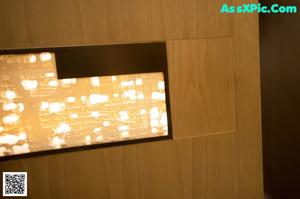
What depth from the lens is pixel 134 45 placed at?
3.56 ft

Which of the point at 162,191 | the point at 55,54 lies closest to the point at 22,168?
the point at 55,54

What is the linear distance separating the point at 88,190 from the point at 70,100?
0.51 m

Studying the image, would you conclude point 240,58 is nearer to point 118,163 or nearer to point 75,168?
point 118,163

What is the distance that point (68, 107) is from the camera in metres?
1.08

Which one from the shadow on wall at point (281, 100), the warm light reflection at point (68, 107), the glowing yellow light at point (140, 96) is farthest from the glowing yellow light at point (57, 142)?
the shadow on wall at point (281, 100)

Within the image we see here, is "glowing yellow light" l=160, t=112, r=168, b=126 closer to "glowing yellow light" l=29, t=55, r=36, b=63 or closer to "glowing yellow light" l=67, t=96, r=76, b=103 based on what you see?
"glowing yellow light" l=67, t=96, r=76, b=103

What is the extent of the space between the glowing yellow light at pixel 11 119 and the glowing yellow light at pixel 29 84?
15 cm

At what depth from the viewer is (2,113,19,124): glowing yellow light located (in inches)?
40.9

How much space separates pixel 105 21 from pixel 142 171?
0.84m

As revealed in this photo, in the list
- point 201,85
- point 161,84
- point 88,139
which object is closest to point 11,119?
point 88,139

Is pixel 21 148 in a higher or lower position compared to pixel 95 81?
lower

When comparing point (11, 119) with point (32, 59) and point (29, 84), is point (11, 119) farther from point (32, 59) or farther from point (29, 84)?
point (32, 59)

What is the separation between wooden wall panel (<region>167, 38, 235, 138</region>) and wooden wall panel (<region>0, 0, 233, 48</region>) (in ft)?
0.24

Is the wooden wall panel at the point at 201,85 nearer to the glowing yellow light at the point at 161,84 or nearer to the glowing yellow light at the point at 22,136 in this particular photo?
the glowing yellow light at the point at 161,84
